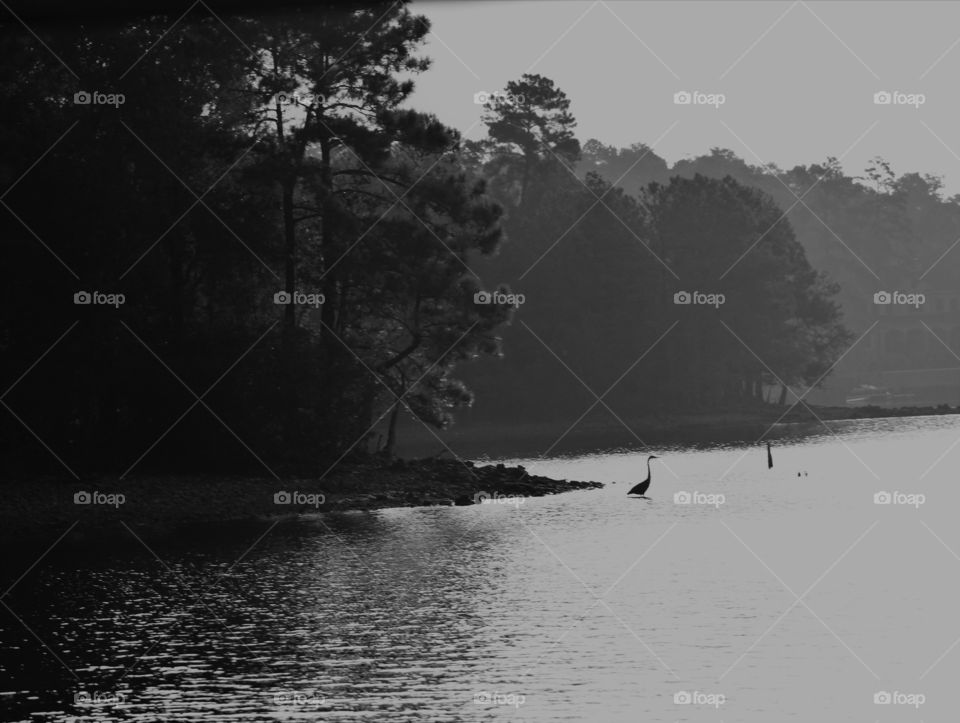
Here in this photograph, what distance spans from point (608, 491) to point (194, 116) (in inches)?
762

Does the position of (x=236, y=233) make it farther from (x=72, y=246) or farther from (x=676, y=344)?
(x=676, y=344)

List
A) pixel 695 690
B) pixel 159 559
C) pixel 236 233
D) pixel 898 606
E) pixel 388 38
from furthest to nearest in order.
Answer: pixel 388 38, pixel 236 233, pixel 159 559, pixel 898 606, pixel 695 690

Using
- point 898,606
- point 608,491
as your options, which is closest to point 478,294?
point 608,491

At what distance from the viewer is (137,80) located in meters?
44.4
